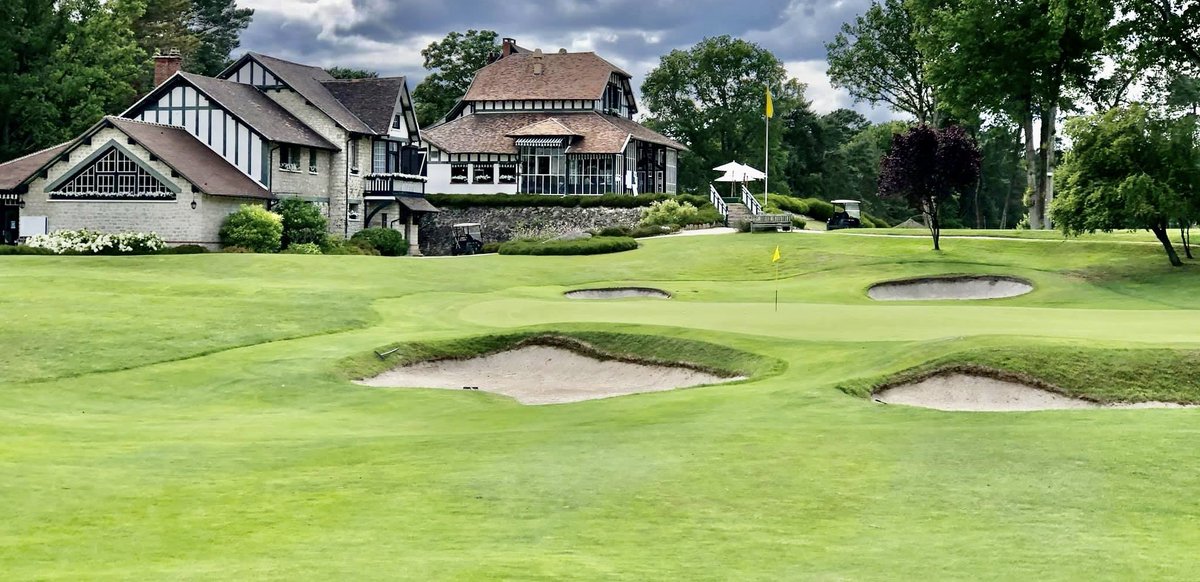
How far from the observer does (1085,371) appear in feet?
65.7

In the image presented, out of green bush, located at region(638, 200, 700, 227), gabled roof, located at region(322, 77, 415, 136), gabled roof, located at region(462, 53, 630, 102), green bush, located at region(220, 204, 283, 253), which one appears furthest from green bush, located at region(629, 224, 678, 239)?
gabled roof, located at region(462, 53, 630, 102)

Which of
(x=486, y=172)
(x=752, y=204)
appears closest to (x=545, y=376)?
(x=752, y=204)

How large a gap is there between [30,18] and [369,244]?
24.0 m

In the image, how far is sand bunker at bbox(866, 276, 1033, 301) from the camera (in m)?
44.0

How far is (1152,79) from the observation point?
Result: 8250 cm

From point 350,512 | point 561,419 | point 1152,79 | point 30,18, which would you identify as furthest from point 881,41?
point 350,512

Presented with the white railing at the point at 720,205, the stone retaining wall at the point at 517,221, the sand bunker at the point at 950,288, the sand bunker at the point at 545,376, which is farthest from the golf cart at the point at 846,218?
the sand bunker at the point at 545,376

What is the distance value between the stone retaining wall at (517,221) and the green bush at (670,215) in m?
2.45

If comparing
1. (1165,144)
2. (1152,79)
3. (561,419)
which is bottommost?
(561,419)

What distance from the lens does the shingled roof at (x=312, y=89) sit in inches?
2633

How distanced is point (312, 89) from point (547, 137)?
16596 millimetres

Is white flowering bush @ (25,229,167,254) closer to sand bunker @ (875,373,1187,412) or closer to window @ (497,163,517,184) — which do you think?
window @ (497,163,517,184)

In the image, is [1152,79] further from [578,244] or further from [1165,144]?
[578,244]

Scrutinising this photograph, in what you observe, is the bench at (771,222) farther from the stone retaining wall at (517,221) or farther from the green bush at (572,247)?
the stone retaining wall at (517,221)
